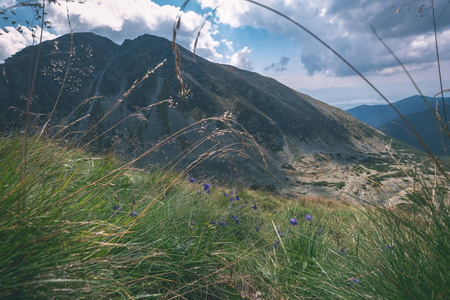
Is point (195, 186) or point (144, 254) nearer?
point (144, 254)

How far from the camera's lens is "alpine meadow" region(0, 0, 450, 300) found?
1.34 meters

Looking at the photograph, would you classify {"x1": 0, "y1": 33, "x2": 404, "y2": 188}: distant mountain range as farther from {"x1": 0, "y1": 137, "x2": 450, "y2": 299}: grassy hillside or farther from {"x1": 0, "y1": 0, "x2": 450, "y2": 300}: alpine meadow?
{"x1": 0, "y1": 137, "x2": 450, "y2": 299}: grassy hillside

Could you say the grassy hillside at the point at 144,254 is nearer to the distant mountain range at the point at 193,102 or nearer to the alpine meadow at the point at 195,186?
the alpine meadow at the point at 195,186

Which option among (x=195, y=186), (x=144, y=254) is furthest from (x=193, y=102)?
(x=144, y=254)

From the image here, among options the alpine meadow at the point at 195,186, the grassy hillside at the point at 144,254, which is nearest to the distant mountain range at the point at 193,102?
the alpine meadow at the point at 195,186

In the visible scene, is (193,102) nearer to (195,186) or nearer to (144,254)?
(195,186)

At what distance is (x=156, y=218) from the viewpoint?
2.38 meters

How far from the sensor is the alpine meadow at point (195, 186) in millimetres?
1336

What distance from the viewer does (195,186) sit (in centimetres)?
485

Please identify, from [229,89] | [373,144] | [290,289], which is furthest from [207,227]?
[373,144]

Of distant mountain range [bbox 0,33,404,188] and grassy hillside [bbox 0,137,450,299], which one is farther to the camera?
distant mountain range [bbox 0,33,404,188]

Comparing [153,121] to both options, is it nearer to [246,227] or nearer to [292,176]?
[292,176]

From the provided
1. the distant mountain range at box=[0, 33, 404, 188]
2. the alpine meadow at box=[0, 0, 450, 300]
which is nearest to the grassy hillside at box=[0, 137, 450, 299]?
the alpine meadow at box=[0, 0, 450, 300]

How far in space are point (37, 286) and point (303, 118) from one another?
14755 cm
